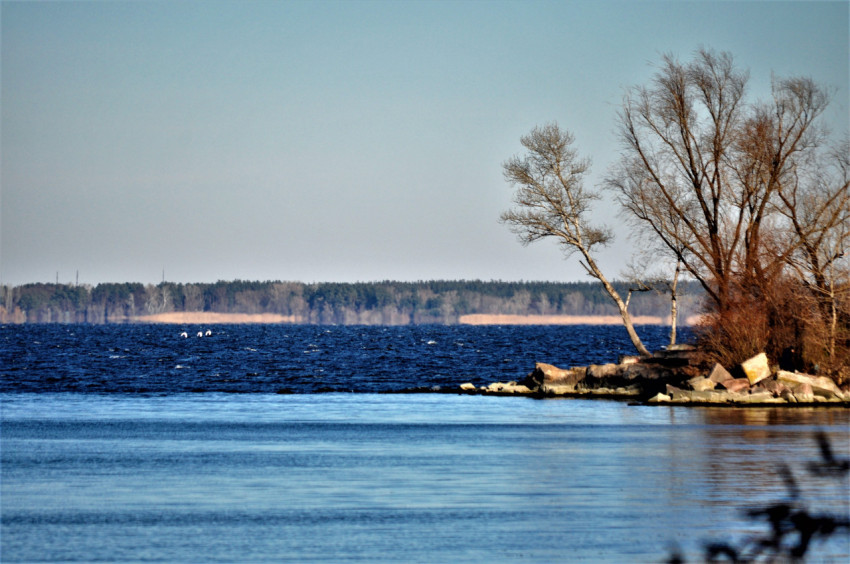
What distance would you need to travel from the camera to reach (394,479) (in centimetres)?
1812

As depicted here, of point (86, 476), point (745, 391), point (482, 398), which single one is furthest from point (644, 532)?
point (482, 398)

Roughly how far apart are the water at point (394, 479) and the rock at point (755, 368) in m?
3.51

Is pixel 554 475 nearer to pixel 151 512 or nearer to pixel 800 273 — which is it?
pixel 151 512

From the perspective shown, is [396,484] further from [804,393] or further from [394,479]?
[804,393]

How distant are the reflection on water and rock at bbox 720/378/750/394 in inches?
163

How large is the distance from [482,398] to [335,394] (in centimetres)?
675

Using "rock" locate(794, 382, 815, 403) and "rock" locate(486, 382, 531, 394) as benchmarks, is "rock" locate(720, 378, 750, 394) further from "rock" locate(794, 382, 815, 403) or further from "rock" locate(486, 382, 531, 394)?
"rock" locate(486, 382, 531, 394)

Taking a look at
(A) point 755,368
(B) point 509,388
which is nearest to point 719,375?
(A) point 755,368

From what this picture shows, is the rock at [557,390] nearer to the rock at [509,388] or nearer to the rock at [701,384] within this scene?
the rock at [509,388]

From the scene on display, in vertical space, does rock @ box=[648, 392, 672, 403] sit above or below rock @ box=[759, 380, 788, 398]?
below

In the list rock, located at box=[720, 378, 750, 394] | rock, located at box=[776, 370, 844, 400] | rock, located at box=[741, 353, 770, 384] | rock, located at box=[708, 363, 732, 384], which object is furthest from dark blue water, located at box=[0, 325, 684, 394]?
rock, located at box=[776, 370, 844, 400]

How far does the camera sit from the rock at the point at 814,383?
35562 millimetres

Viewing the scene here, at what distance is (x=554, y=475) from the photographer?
61.0 feet

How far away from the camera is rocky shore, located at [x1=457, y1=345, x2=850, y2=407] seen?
35.4m
